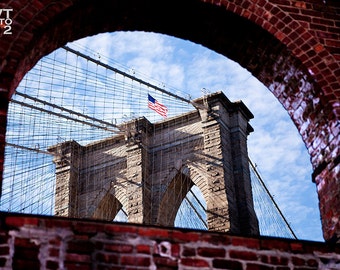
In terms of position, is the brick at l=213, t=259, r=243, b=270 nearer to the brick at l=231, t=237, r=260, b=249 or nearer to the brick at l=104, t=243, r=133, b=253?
the brick at l=231, t=237, r=260, b=249

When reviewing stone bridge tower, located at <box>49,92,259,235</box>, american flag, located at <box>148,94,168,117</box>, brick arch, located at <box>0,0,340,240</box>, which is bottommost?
brick arch, located at <box>0,0,340,240</box>

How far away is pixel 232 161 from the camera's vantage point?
27172 mm

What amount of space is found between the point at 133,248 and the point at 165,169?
2476cm

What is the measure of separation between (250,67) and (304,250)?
1778 millimetres

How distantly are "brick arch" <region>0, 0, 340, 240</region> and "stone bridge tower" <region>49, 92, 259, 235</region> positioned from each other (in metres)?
19.6

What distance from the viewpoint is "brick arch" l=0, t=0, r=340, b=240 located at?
4266mm

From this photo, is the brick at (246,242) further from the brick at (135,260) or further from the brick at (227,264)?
the brick at (135,260)

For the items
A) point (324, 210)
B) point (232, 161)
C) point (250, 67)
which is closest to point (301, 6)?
point (250, 67)

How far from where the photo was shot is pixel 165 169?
28.2m

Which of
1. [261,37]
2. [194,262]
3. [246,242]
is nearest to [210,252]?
[194,262]

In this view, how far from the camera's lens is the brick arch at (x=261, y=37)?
4266 millimetres

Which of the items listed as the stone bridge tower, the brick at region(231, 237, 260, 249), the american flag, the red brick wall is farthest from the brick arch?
the american flag

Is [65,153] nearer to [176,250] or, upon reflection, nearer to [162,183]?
[162,183]

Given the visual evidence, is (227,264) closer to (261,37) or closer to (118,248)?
(118,248)
